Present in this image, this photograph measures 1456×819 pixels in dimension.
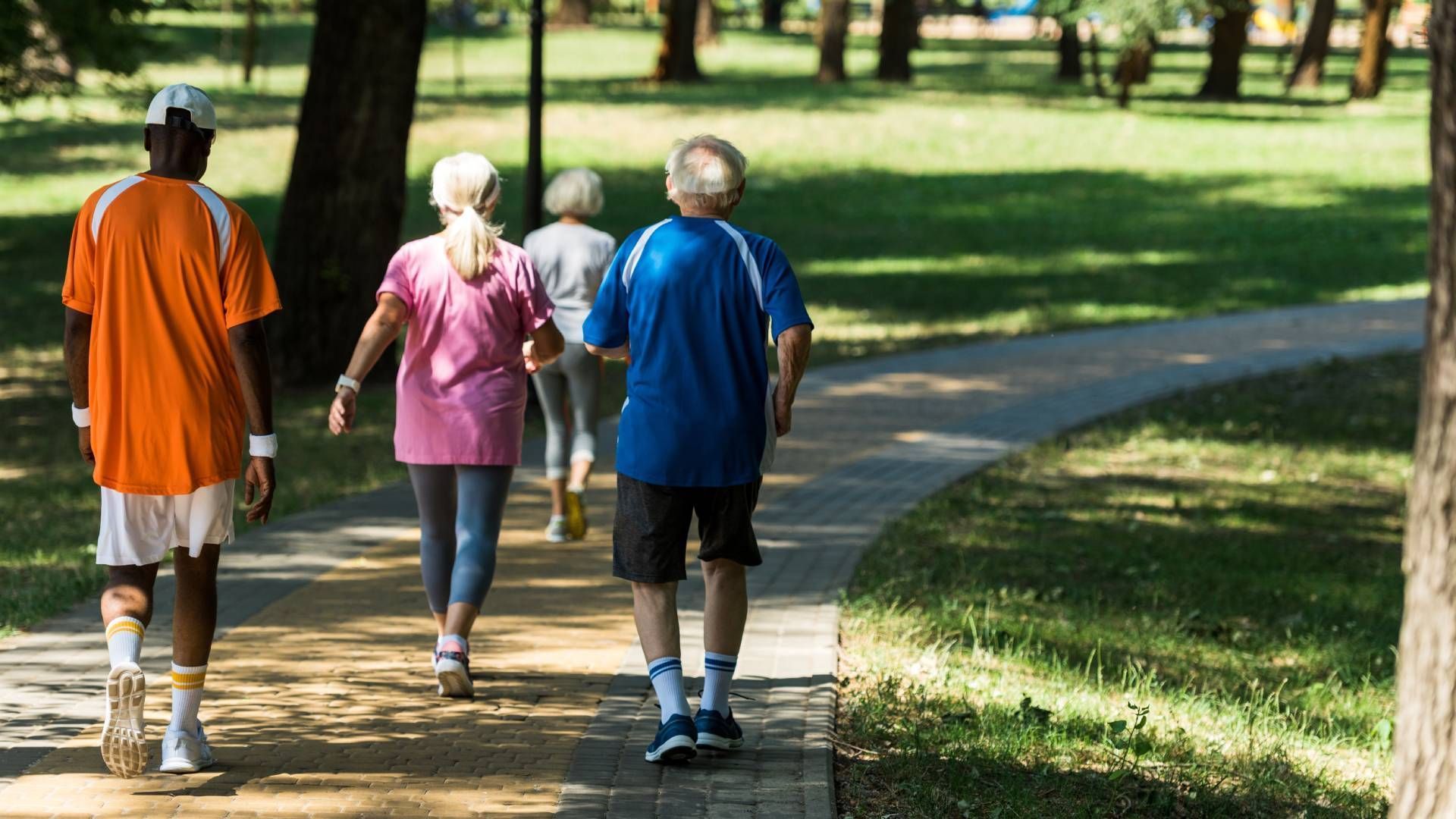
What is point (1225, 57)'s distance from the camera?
4484 cm

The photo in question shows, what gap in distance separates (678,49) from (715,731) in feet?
137

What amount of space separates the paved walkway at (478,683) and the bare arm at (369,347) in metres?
1.02

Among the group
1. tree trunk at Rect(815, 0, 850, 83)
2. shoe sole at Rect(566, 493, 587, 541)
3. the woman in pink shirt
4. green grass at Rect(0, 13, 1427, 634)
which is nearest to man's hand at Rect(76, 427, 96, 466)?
the woman in pink shirt

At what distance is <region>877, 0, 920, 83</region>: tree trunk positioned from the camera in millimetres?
45188

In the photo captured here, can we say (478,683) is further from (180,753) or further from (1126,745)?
(1126,745)

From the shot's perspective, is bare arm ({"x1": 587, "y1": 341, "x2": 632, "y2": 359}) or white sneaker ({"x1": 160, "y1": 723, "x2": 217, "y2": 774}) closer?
white sneaker ({"x1": 160, "y1": 723, "x2": 217, "y2": 774})

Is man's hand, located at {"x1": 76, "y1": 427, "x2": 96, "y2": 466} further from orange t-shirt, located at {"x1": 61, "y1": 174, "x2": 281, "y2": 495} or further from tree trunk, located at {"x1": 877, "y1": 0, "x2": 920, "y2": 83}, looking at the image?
tree trunk, located at {"x1": 877, "y1": 0, "x2": 920, "y2": 83}

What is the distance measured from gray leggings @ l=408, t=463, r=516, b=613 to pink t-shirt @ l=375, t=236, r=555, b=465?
0.11 meters

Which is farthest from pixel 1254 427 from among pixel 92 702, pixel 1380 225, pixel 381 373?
pixel 1380 225

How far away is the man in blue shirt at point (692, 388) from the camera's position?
521cm

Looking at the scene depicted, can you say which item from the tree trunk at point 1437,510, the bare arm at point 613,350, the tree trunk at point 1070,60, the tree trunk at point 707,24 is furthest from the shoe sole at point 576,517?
the tree trunk at point 707,24

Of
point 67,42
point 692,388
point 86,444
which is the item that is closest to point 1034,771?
point 692,388

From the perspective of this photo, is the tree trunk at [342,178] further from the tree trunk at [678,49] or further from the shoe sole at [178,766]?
the tree trunk at [678,49]

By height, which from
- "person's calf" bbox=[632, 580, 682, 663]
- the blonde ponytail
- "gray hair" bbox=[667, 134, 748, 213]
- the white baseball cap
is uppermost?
the white baseball cap
